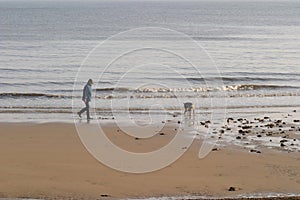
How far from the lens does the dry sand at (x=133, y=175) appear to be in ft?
46.4

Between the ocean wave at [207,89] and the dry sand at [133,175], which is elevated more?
the ocean wave at [207,89]

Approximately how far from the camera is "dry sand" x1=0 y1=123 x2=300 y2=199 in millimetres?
14133

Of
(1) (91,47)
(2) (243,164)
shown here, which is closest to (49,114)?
(2) (243,164)

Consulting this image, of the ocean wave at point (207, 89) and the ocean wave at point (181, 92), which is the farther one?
the ocean wave at point (207, 89)

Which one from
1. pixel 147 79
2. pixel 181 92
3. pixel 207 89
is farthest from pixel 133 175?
pixel 147 79

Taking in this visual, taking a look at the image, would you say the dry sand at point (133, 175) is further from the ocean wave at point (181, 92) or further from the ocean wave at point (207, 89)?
the ocean wave at point (207, 89)

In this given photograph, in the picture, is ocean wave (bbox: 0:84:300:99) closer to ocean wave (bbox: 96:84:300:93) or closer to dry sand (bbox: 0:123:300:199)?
ocean wave (bbox: 96:84:300:93)

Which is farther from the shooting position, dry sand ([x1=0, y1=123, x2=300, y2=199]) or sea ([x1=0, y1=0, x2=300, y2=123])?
sea ([x1=0, y1=0, x2=300, y2=123])

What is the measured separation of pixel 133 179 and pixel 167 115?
11.3 m

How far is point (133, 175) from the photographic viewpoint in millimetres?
15398

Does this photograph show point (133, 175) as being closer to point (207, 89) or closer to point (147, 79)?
point (207, 89)

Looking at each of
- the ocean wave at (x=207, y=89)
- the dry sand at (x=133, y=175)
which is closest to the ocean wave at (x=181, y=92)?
the ocean wave at (x=207, y=89)

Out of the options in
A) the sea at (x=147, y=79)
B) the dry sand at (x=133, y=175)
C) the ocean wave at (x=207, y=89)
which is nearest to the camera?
the dry sand at (x=133, y=175)

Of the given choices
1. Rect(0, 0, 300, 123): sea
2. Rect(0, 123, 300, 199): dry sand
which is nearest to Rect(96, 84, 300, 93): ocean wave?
Rect(0, 0, 300, 123): sea
